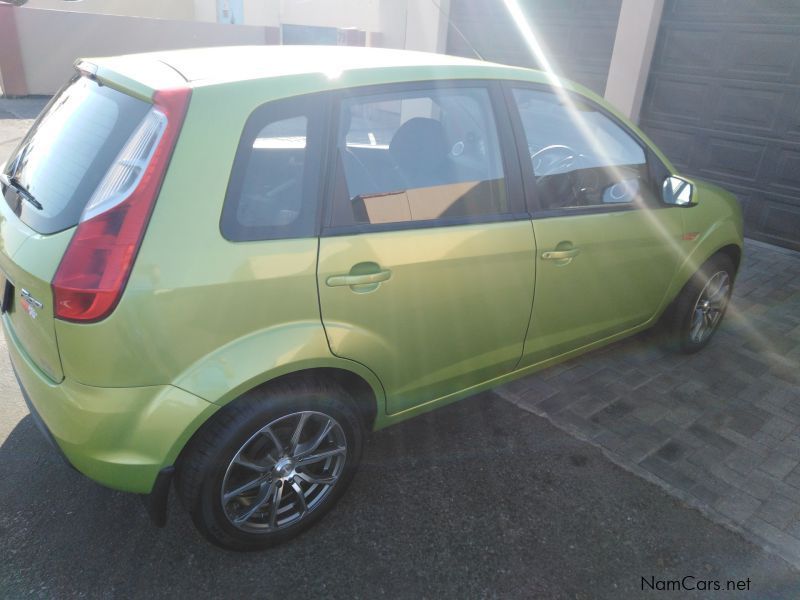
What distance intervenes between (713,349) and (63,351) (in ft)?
12.5

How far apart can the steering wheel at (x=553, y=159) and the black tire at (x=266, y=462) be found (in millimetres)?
1386

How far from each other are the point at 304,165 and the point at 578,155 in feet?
5.05

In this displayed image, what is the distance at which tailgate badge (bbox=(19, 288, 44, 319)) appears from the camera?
6.34 ft

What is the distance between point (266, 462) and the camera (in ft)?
7.32

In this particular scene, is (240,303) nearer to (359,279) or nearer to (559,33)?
(359,279)

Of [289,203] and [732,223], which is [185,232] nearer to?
[289,203]

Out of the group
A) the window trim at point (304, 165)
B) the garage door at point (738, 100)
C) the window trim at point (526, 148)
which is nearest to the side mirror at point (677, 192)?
the window trim at point (526, 148)

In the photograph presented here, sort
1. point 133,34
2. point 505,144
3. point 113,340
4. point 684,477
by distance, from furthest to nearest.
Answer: point 133,34, point 684,477, point 505,144, point 113,340

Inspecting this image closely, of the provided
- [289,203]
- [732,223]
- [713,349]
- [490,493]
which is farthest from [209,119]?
[713,349]

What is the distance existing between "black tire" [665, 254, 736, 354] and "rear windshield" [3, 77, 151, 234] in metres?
3.11

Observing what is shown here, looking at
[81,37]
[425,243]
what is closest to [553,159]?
[425,243]

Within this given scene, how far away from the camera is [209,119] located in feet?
6.19

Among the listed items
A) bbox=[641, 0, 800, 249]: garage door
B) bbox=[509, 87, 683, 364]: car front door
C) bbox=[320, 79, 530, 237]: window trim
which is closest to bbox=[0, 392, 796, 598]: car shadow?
bbox=[509, 87, 683, 364]: car front door

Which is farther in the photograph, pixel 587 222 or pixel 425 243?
pixel 587 222
